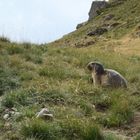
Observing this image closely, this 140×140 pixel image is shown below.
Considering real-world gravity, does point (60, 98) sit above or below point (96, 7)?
below

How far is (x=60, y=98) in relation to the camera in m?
9.45

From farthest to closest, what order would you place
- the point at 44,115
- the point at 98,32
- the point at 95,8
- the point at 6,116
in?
the point at 95,8
the point at 98,32
the point at 6,116
the point at 44,115

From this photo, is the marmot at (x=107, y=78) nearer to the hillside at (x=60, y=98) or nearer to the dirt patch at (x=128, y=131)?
the hillside at (x=60, y=98)

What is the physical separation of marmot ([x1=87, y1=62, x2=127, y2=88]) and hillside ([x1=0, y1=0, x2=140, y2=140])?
0.19m

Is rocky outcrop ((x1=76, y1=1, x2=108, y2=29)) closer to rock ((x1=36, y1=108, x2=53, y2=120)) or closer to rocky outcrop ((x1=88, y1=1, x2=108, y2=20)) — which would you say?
rocky outcrop ((x1=88, y1=1, x2=108, y2=20))

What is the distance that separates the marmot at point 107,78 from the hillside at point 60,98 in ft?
0.64

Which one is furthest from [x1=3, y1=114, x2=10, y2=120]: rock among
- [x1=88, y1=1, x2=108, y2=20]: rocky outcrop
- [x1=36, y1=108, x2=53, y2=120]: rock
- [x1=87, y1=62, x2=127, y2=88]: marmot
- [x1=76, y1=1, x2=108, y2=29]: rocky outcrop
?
[x1=88, y1=1, x2=108, y2=20]: rocky outcrop

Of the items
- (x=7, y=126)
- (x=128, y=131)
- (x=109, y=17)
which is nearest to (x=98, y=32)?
→ (x=109, y=17)

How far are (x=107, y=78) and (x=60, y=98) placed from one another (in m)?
1.80

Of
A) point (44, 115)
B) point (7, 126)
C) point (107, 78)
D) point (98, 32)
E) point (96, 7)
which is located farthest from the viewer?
point (96, 7)

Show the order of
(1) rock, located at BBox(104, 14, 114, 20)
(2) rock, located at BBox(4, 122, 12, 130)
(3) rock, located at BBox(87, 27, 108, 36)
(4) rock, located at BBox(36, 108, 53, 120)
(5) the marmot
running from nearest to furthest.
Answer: (2) rock, located at BBox(4, 122, 12, 130), (4) rock, located at BBox(36, 108, 53, 120), (5) the marmot, (3) rock, located at BBox(87, 27, 108, 36), (1) rock, located at BBox(104, 14, 114, 20)

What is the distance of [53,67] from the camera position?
12359 millimetres

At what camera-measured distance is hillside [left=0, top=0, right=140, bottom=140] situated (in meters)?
7.56

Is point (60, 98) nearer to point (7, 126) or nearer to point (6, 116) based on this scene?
point (6, 116)
